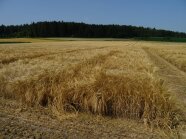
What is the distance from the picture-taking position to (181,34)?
190 m

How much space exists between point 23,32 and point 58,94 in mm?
136922

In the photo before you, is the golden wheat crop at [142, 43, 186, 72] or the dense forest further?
the dense forest

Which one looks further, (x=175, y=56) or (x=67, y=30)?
(x=67, y=30)

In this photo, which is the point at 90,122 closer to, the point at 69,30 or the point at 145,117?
the point at 145,117

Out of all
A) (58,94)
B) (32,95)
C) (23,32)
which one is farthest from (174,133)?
(23,32)

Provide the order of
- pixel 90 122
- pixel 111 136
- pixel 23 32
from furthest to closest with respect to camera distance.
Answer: pixel 23 32, pixel 90 122, pixel 111 136

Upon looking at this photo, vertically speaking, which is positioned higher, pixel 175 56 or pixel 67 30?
pixel 175 56

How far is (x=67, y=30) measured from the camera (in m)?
Result: 144

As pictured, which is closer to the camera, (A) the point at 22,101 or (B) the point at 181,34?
(A) the point at 22,101

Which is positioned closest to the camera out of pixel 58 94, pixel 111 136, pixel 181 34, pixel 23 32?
pixel 111 136

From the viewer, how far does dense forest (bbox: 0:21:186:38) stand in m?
139

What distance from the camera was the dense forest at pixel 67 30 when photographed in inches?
5472

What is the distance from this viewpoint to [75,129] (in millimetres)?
6723

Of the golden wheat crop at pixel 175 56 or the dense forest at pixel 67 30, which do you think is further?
the dense forest at pixel 67 30
